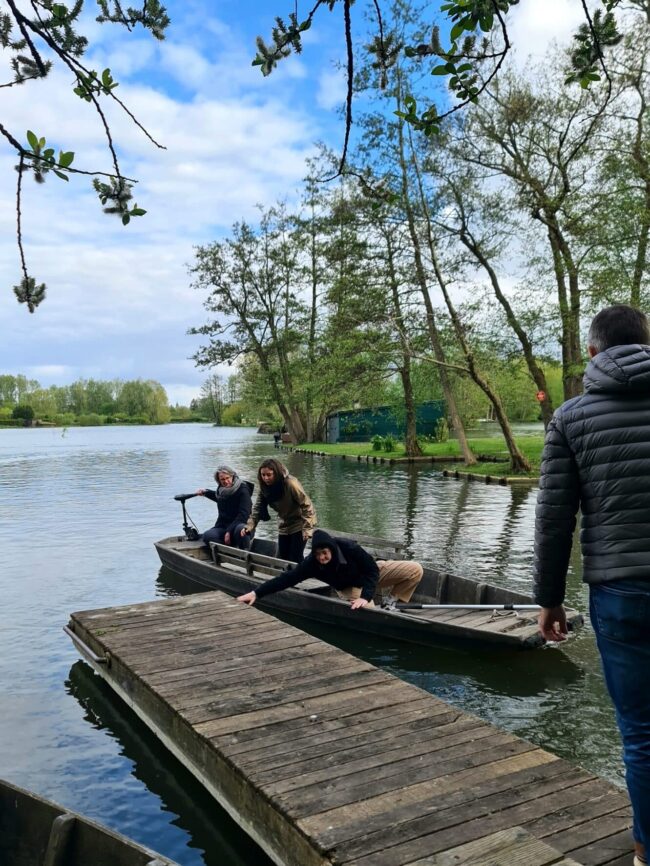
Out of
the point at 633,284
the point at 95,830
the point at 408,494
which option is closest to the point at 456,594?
the point at 95,830

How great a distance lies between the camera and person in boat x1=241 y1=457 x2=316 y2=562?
31.3ft

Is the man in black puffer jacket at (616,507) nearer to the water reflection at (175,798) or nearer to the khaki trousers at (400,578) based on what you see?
the water reflection at (175,798)

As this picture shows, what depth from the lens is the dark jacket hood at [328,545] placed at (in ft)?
24.6

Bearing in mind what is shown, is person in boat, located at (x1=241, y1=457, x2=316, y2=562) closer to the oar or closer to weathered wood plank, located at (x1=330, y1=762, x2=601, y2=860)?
the oar

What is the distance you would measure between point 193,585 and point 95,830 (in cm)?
884

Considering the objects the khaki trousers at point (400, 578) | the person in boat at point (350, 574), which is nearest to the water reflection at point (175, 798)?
the person in boat at point (350, 574)

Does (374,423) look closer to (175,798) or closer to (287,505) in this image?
(287,505)

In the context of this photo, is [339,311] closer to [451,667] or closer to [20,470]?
[20,470]

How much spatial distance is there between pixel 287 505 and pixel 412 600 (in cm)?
198

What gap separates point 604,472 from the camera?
118 inches

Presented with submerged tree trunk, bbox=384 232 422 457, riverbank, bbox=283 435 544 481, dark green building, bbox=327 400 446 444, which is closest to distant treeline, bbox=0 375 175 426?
dark green building, bbox=327 400 446 444

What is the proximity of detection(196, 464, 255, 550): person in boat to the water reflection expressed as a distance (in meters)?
4.34

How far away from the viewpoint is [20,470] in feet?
115

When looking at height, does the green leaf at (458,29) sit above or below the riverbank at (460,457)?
above
